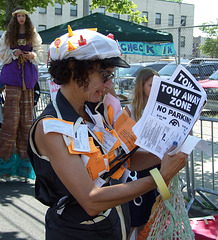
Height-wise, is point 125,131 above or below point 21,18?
below

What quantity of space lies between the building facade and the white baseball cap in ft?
120

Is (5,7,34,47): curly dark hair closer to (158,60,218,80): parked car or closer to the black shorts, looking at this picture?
the black shorts

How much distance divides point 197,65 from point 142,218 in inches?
452

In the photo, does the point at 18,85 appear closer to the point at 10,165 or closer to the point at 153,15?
the point at 10,165

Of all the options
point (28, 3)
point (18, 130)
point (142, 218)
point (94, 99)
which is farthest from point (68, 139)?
point (28, 3)

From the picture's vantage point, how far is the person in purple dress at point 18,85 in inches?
189

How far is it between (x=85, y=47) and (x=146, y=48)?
18.7 ft

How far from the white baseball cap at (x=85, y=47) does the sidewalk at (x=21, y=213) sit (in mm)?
2523

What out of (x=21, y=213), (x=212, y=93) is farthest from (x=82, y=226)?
(x=212, y=93)

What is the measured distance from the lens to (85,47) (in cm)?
160

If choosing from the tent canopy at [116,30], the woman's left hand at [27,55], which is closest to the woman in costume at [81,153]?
the woman's left hand at [27,55]

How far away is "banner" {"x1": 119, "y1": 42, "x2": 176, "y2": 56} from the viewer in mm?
6762

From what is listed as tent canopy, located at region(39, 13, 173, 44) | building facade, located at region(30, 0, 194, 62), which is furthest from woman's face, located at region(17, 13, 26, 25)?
building facade, located at region(30, 0, 194, 62)

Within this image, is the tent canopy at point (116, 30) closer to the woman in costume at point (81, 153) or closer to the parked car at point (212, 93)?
the parked car at point (212, 93)
